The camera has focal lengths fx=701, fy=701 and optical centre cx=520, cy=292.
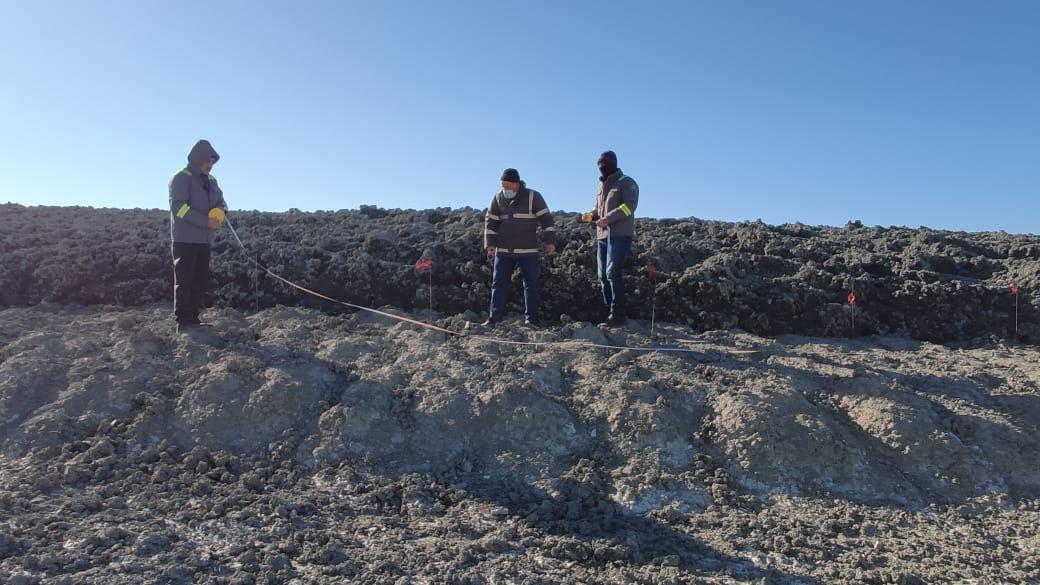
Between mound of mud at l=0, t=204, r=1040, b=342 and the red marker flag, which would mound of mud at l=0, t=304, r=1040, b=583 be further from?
the red marker flag

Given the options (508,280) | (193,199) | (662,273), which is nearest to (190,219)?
(193,199)

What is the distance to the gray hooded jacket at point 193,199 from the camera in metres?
6.63

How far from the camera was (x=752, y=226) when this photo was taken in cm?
1065

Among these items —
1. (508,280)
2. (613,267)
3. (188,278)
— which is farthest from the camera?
(508,280)

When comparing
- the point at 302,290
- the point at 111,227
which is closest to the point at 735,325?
the point at 302,290

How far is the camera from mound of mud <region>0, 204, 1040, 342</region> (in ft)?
23.7

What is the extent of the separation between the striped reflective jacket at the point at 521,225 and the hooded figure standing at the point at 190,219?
271 cm

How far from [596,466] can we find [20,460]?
13.2 ft

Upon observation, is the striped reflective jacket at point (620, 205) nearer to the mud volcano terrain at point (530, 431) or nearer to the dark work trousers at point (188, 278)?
the mud volcano terrain at point (530, 431)

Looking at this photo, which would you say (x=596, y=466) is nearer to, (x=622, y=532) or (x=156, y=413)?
(x=622, y=532)

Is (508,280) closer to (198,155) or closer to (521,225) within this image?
(521,225)

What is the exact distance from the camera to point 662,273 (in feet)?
25.8

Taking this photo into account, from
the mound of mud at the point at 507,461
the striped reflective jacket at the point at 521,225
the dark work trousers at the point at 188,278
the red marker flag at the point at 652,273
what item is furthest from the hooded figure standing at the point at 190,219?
the red marker flag at the point at 652,273

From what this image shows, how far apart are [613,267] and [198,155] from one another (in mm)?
4155
